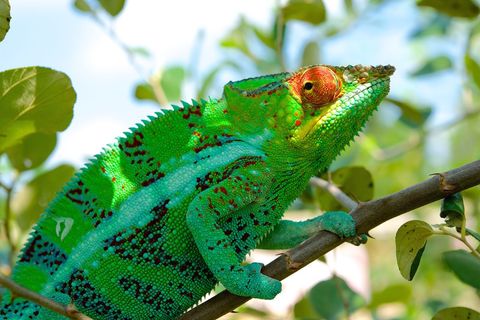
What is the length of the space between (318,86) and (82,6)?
108cm

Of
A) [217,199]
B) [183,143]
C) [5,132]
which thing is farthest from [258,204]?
[5,132]

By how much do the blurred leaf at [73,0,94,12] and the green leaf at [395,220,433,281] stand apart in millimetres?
1539

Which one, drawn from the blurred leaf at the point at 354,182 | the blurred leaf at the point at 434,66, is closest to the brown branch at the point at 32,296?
the blurred leaf at the point at 354,182

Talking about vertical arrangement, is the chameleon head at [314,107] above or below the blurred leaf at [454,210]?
above

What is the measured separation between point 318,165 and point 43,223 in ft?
2.79

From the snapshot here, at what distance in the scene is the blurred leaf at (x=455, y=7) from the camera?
2.04 metres

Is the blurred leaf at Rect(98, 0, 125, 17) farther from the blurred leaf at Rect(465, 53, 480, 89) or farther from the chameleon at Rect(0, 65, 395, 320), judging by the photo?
the blurred leaf at Rect(465, 53, 480, 89)

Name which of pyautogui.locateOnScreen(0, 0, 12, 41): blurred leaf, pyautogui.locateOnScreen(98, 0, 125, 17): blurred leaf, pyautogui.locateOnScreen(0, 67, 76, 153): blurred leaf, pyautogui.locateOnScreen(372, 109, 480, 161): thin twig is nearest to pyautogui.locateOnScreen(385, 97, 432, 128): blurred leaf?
pyautogui.locateOnScreen(372, 109, 480, 161): thin twig

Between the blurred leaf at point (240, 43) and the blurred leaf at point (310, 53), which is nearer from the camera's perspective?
the blurred leaf at point (310, 53)

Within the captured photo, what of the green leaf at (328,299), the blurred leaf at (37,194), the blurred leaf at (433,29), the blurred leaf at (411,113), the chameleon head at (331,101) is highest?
the chameleon head at (331,101)

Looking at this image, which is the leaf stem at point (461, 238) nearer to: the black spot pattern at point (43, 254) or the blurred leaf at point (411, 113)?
the blurred leaf at point (411, 113)

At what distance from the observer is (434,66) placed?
131 inches

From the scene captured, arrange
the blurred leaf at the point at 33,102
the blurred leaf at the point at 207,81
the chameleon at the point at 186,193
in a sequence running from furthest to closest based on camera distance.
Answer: the blurred leaf at the point at 207,81, the chameleon at the point at 186,193, the blurred leaf at the point at 33,102

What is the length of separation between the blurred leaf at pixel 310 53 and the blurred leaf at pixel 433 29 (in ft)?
4.26
